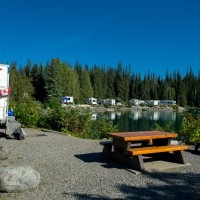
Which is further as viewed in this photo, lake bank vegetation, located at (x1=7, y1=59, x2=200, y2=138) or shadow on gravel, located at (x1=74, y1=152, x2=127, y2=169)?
lake bank vegetation, located at (x1=7, y1=59, x2=200, y2=138)

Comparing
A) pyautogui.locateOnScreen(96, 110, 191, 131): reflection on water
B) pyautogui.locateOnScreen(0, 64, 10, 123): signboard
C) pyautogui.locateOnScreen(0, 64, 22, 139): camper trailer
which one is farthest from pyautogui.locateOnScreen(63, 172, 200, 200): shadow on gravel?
pyautogui.locateOnScreen(96, 110, 191, 131): reflection on water

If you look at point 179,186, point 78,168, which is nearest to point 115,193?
point 179,186

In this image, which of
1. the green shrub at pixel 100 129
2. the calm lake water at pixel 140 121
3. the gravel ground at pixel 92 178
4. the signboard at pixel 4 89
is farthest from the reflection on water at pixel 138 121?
the gravel ground at pixel 92 178

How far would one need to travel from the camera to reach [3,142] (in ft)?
35.4

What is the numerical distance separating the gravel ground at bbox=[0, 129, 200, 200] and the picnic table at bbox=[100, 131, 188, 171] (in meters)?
0.25

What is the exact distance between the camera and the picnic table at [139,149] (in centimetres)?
740

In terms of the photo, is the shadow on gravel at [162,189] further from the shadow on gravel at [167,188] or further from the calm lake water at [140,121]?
the calm lake water at [140,121]

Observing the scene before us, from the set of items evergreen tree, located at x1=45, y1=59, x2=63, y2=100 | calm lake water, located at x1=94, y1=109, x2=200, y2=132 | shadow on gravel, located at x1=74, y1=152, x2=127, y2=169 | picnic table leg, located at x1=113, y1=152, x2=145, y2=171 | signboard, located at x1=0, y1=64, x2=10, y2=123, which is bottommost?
calm lake water, located at x1=94, y1=109, x2=200, y2=132

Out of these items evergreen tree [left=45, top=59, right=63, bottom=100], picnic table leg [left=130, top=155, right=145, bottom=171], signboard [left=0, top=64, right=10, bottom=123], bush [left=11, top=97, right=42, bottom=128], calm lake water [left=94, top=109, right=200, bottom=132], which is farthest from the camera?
evergreen tree [left=45, top=59, right=63, bottom=100]

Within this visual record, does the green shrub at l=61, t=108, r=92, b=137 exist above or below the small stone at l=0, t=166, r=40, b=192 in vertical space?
above

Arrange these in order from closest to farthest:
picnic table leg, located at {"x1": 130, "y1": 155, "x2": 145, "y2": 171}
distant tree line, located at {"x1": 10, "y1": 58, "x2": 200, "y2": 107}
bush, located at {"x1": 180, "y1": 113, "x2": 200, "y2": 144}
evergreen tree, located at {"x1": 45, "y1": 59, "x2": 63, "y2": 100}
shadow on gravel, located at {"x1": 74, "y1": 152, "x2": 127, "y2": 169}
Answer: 1. picnic table leg, located at {"x1": 130, "y1": 155, "x2": 145, "y2": 171}
2. shadow on gravel, located at {"x1": 74, "y1": 152, "x2": 127, "y2": 169}
3. bush, located at {"x1": 180, "y1": 113, "x2": 200, "y2": 144}
4. evergreen tree, located at {"x1": 45, "y1": 59, "x2": 63, "y2": 100}
5. distant tree line, located at {"x1": 10, "y1": 58, "x2": 200, "y2": 107}

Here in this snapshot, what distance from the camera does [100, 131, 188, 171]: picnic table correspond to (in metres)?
7.40

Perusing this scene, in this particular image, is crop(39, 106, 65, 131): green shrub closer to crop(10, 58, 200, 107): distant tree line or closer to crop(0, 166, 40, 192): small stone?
crop(0, 166, 40, 192): small stone

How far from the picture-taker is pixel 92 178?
22.0 ft
